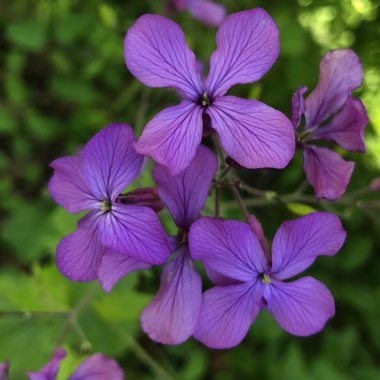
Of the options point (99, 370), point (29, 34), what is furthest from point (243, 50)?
point (29, 34)

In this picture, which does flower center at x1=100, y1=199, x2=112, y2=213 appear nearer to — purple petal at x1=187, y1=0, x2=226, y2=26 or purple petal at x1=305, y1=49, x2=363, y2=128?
purple petal at x1=305, y1=49, x2=363, y2=128

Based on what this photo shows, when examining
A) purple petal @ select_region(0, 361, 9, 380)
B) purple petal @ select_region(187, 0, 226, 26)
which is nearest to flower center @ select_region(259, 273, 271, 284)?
purple petal @ select_region(0, 361, 9, 380)

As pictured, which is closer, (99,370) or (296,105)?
(296,105)

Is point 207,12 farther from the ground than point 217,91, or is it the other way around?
point 217,91

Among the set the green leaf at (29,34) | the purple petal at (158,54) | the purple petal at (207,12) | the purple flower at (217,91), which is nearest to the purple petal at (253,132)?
the purple flower at (217,91)

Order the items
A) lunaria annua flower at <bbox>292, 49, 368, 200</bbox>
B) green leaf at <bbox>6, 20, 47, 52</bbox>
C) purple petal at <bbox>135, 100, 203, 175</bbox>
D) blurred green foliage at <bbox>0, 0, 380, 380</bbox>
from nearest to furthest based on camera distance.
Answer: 1. purple petal at <bbox>135, 100, 203, 175</bbox>
2. lunaria annua flower at <bbox>292, 49, 368, 200</bbox>
3. blurred green foliage at <bbox>0, 0, 380, 380</bbox>
4. green leaf at <bbox>6, 20, 47, 52</bbox>

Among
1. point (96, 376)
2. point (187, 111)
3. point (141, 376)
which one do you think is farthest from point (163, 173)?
point (141, 376)

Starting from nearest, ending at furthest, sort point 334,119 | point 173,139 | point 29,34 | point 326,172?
point 173,139, point 326,172, point 334,119, point 29,34

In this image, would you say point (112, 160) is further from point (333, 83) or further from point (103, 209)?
point (333, 83)
